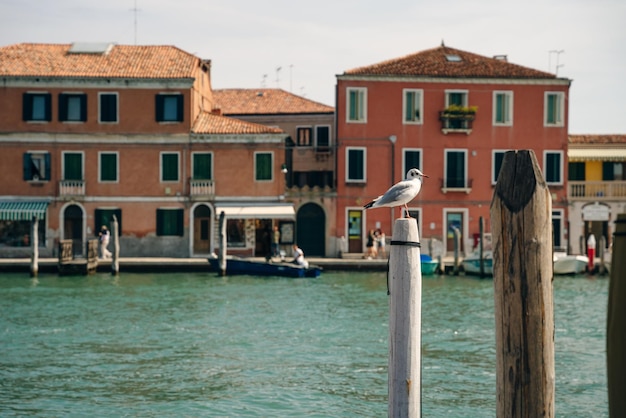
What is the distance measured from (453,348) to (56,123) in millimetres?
21512

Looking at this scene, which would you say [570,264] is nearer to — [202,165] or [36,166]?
[202,165]

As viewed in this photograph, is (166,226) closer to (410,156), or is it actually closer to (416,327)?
(410,156)

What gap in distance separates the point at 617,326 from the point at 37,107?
32.0 m

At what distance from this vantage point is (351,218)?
35.2 m

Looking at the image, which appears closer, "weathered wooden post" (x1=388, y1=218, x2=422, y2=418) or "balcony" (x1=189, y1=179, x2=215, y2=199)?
"weathered wooden post" (x1=388, y1=218, x2=422, y2=418)

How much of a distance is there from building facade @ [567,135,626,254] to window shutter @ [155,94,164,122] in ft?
50.4

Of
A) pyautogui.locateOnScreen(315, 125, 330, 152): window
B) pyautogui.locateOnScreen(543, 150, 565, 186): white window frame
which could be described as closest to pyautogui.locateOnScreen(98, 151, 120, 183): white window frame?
pyautogui.locateOnScreen(315, 125, 330, 152): window

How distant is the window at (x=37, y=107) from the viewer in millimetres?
33688

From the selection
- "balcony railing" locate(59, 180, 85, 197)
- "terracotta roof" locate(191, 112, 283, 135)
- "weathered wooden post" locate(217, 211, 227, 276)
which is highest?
"terracotta roof" locate(191, 112, 283, 135)

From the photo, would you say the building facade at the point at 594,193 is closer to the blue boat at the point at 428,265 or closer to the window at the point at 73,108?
the blue boat at the point at 428,265

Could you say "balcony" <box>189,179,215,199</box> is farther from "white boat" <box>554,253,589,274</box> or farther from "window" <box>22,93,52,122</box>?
"white boat" <box>554,253,589,274</box>

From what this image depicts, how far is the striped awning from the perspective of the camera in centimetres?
3322

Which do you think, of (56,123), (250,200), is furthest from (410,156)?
(56,123)

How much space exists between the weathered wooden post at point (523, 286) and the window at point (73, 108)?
1208 inches
